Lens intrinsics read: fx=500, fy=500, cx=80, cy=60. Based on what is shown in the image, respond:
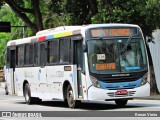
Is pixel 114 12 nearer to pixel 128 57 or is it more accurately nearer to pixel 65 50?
pixel 65 50

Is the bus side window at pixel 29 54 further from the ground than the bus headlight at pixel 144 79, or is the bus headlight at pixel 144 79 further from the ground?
the bus side window at pixel 29 54

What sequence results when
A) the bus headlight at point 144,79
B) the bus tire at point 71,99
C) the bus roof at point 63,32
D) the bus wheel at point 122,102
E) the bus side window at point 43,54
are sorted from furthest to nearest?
the bus side window at point 43,54
the bus wheel at point 122,102
the bus tire at point 71,99
the bus roof at point 63,32
the bus headlight at point 144,79

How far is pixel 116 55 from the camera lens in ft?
60.5

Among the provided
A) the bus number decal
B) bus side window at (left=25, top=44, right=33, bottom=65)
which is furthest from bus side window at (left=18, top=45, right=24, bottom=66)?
the bus number decal

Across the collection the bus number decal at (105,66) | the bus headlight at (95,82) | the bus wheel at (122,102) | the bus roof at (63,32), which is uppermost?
the bus roof at (63,32)

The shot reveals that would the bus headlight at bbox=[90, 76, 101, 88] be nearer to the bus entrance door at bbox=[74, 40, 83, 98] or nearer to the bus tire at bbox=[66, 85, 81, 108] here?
the bus entrance door at bbox=[74, 40, 83, 98]

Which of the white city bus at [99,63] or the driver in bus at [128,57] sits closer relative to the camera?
the white city bus at [99,63]

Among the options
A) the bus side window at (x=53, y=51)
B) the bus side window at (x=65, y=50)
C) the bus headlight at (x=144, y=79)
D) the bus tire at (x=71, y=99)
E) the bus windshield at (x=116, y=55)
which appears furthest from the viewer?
the bus side window at (x=53, y=51)

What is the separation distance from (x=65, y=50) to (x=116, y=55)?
98.8 inches

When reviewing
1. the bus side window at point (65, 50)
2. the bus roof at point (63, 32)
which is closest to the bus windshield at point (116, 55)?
the bus roof at point (63, 32)

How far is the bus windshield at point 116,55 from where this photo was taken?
59.9ft

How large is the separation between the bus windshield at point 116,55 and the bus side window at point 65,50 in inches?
61.0

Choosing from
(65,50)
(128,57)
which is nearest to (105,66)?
(128,57)

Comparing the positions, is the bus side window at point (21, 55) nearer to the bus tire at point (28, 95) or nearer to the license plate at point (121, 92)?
the bus tire at point (28, 95)
